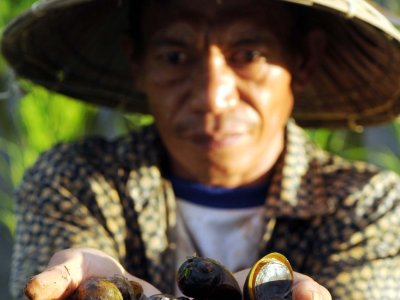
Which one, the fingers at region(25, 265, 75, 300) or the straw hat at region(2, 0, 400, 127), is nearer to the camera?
the fingers at region(25, 265, 75, 300)

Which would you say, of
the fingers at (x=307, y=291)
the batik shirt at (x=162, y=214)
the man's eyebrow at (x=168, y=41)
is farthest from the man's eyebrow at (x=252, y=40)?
the fingers at (x=307, y=291)

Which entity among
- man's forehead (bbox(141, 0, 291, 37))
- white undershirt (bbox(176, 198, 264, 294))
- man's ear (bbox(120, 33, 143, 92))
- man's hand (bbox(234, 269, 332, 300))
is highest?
man's forehead (bbox(141, 0, 291, 37))

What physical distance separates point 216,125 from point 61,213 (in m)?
0.41

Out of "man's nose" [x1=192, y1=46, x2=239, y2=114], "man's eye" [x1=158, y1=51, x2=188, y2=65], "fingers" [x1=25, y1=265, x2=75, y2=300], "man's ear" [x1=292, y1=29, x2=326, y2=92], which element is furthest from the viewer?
"man's ear" [x1=292, y1=29, x2=326, y2=92]

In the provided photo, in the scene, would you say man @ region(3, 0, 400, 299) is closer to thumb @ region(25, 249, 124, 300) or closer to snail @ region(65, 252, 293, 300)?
thumb @ region(25, 249, 124, 300)

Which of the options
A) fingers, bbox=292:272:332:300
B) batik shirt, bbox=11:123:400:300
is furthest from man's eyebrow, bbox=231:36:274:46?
fingers, bbox=292:272:332:300

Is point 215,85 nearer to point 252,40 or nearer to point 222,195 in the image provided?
point 252,40

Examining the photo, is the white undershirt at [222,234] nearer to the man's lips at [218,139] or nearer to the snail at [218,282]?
the man's lips at [218,139]

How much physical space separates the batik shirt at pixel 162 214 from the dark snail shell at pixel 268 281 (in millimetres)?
550

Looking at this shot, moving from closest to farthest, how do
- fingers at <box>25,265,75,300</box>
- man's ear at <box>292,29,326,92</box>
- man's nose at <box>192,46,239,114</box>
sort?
fingers at <box>25,265,75,300</box>
man's nose at <box>192,46,239,114</box>
man's ear at <box>292,29,326,92</box>

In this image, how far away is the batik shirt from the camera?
191 centimetres

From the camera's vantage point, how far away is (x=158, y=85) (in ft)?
6.50

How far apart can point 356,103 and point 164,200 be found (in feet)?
1.99

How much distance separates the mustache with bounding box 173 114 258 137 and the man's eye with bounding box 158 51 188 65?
0.46 ft
